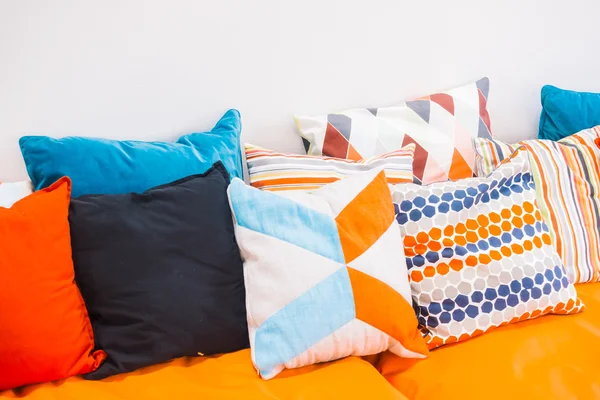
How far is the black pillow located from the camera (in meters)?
1.11

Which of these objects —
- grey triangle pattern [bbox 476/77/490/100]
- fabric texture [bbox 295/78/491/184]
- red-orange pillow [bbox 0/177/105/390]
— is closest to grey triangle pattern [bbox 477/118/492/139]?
fabric texture [bbox 295/78/491/184]

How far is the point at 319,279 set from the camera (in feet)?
3.74

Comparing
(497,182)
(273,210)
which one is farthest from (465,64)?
(273,210)

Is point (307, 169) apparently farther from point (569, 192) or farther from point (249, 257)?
point (569, 192)

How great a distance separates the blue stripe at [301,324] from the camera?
1117 millimetres

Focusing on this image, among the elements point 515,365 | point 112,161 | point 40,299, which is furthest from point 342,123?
point 40,299

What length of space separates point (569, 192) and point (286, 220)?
85 centimetres

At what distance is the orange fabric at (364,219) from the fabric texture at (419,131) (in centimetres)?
26

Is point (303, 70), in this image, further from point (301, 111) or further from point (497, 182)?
point (497, 182)

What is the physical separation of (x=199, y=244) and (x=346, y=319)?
34 cm

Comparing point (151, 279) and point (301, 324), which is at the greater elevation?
point (151, 279)

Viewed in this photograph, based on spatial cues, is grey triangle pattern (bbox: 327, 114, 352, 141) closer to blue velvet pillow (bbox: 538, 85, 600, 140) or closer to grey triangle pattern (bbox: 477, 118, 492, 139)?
grey triangle pattern (bbox: 477, 118, 492, 139)

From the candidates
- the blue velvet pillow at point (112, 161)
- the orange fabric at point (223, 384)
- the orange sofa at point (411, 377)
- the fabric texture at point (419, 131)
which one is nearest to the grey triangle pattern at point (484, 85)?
the fabric texture at point (419, 131)

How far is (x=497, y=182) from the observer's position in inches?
53.9
